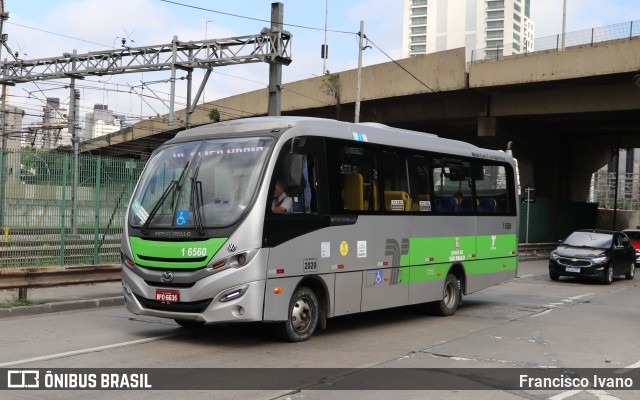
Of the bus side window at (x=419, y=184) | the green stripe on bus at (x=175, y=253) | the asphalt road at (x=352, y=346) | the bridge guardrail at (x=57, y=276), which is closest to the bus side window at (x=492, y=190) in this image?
the bus side window at (x=419, y=184)

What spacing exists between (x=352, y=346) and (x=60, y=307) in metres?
5.80

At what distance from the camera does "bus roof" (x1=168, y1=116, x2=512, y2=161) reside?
10.1 metres

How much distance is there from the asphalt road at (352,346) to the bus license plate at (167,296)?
23.7 inches

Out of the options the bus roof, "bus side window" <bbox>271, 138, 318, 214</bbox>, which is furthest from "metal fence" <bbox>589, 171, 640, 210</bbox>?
"bus side window" <bbox>271, 138, 318, 214</bbox>

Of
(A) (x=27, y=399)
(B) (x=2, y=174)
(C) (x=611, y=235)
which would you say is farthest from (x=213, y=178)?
(C) (x=611, y=235)

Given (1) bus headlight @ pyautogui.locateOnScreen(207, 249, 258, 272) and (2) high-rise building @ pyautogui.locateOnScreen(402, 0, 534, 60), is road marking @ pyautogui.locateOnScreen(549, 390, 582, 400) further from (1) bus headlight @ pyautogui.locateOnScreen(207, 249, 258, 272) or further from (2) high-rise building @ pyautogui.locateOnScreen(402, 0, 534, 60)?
(2) high-rise building @ pyautogui.locateOnScreen(402, 0, 534, 60)

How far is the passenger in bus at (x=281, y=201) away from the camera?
9.60 m

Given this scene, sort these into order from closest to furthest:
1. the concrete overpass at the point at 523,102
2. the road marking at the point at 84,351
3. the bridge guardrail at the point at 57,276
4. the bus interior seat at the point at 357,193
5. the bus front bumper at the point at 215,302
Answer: the road marking at the point at 84,351 < the bus front bumper at the point at 215,302 < the bus interior seat at the point at 357,193 < the bridge guardrail at the point at 57,276 < the concrete overpass at the point at 523,102

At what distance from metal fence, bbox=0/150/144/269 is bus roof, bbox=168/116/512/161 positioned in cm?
632

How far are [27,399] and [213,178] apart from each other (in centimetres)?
392

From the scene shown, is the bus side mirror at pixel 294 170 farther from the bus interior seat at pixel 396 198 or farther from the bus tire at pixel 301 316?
the bus interior seat at pixel 396 198

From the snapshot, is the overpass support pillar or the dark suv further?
the overpass support pillar

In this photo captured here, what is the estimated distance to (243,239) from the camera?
921cm

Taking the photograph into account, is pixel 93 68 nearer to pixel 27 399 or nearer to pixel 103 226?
pixel 103 226
